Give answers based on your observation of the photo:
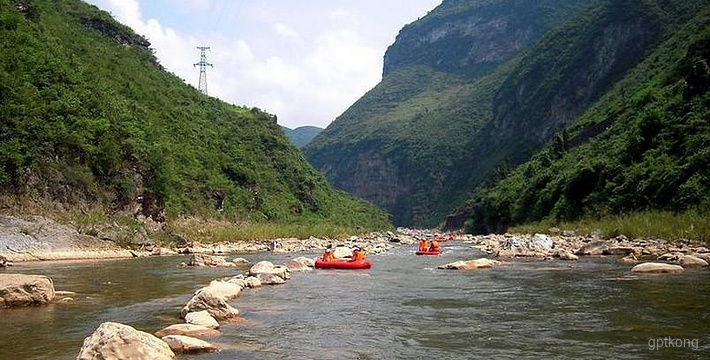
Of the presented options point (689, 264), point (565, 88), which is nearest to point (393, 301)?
point (689, 264)

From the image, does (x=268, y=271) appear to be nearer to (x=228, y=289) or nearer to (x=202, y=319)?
(x=228, y=289)

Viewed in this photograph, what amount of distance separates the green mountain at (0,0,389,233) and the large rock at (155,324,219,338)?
81.8 ft

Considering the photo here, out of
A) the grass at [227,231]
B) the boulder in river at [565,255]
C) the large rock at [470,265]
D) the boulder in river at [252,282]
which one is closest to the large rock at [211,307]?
the boulder in river at [252,282]

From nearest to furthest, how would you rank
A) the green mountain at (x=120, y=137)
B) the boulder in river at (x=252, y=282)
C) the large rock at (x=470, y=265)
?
the boulder in river at (x=252, y=282) < the large rock at (x=470, y=265) < the green mountain at (x=120, y=137)

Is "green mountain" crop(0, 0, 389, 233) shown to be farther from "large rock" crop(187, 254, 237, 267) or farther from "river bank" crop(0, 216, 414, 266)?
"large rock" crop(187, 254, 237, 267)

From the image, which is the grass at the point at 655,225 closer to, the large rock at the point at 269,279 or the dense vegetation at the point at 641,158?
the dense vegetation at the point at 641,158

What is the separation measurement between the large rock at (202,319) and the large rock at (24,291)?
4229 millimetres

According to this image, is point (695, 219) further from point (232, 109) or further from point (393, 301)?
point (232, 109)

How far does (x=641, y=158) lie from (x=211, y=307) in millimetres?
37340

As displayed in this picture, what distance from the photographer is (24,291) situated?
1254cm

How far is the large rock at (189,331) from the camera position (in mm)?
9516

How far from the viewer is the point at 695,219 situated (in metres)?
25.4

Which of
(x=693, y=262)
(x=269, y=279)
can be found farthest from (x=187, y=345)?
(x=693, y=262)

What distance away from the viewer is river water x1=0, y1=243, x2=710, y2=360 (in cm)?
871
